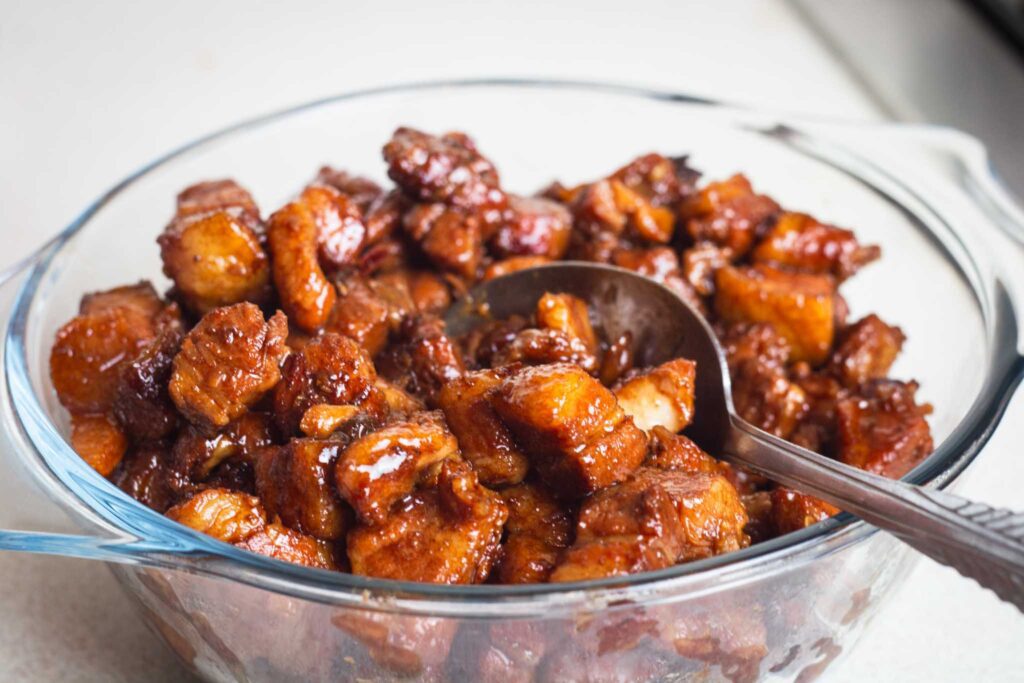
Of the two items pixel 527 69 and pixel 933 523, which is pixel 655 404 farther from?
pixel 527 69

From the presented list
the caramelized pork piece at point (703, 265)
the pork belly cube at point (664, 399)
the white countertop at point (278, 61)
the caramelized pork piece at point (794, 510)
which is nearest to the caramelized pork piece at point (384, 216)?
the caramelized pork piece at point (703, 265)

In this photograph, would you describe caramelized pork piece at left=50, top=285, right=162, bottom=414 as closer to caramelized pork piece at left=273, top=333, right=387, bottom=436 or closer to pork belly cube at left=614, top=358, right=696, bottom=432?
caramelized pork piece at left=273, top=333, right=387, bottom=436

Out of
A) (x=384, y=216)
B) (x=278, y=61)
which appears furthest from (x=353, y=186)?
(x=278, y=61)

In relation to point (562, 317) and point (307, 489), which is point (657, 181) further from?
point (307, 489)

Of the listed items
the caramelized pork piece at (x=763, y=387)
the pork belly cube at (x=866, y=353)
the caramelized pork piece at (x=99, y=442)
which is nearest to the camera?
the caramelized pork piece at (x=99, y=442)

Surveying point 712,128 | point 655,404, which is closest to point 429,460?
point 655,404

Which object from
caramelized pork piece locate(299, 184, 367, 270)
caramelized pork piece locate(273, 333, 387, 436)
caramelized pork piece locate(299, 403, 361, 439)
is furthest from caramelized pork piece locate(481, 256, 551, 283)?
caramelized pork piece locate(299, 403, 361, 439)

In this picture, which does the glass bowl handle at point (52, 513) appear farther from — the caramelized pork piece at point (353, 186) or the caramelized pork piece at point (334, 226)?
the caramelized pork piece at point (353, 186)
